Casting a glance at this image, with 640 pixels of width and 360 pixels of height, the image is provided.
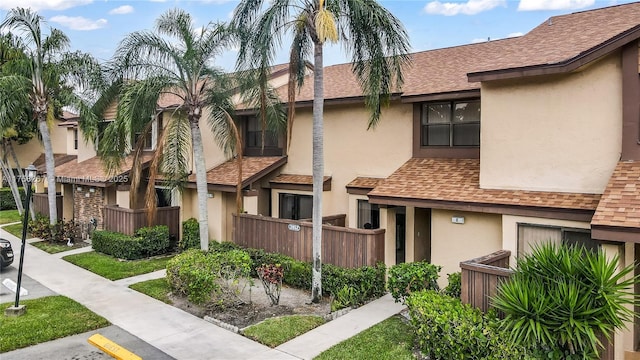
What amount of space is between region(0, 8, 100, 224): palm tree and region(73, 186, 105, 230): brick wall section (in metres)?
2.70

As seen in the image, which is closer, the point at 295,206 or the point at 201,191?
the point at 201,191

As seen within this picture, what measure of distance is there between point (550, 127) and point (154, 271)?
12.6 metres

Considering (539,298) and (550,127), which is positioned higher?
(550,127)

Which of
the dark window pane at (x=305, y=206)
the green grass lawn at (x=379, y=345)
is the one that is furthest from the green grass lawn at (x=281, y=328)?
the dark window pane at (x=305, y=206)

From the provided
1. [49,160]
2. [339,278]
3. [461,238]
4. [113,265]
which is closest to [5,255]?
[113,265]

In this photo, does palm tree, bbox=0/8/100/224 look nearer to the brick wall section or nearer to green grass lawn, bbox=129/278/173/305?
the brick wall section

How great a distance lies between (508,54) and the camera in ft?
38.5

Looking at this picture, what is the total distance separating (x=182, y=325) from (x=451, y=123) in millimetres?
9228

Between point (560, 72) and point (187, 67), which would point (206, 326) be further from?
point (560, 72)

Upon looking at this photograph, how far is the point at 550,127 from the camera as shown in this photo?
392 inches

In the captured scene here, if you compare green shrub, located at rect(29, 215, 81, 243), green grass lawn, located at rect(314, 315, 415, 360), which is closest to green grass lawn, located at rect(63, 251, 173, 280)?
green shrub, located at rect(29, 215, 81, 243)

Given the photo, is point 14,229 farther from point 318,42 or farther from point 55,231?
point 318,42

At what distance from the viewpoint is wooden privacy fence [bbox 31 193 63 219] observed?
897 inches

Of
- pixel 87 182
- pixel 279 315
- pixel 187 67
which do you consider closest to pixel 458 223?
pixel 279 315
